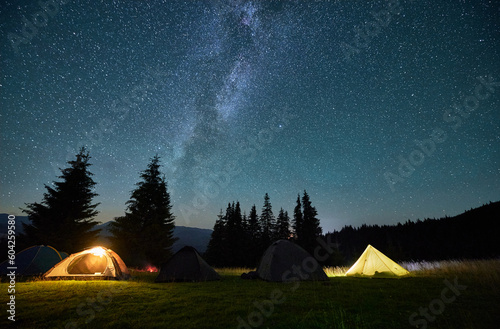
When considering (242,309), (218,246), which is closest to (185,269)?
(242,309)

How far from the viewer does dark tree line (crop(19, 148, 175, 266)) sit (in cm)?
1903

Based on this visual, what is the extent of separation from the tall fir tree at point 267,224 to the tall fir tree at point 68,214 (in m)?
30.4

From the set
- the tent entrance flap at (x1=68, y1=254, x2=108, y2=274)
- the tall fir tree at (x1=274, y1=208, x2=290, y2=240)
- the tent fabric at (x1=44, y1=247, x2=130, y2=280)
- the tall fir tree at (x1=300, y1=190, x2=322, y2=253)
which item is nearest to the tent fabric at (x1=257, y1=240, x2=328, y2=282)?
the tent fabric at (x1=44, y1=247, x2=130, y2=280)

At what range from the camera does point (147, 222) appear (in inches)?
911

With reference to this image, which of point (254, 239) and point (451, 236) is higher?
Answer: point (254, 239)

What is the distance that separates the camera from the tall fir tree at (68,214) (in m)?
18.7

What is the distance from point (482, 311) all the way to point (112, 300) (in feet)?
32.7

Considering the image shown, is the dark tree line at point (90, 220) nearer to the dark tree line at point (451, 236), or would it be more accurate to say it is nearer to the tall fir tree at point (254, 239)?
the tall fir tree at point (254, 239)

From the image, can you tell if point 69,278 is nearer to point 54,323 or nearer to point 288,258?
point 54,323

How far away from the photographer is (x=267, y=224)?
1790 inches

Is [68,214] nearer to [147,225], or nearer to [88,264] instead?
[147,225]

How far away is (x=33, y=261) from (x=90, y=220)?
946cm

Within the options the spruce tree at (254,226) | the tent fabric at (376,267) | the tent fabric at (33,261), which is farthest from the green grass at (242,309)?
the spruce tree at (254,226)

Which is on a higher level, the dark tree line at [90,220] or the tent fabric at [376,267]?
the dark tree line at [90,220]
